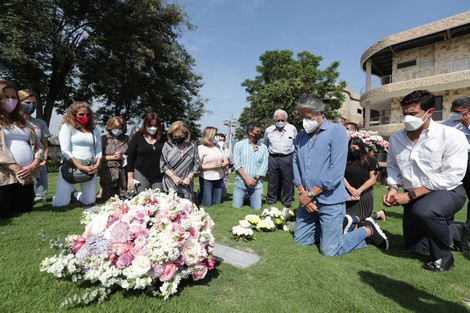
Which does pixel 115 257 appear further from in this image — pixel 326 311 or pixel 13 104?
pixel 13 104

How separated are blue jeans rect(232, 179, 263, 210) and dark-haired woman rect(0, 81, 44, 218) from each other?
12.1 feet

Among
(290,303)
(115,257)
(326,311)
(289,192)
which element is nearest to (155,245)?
(115,257)

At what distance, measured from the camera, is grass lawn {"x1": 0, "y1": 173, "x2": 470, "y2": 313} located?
220 centimetres

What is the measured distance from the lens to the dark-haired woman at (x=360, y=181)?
15.6 feet

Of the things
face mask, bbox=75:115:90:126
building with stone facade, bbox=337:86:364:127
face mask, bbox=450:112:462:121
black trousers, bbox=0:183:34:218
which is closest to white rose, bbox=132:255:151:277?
black trousers, bbox=0:183:34:218

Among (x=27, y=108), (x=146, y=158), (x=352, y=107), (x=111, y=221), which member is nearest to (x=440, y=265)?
(x=111, y=221)

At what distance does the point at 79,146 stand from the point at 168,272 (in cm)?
363

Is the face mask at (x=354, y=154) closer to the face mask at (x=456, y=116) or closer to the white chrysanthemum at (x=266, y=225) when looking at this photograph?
the face mask at (x=456, y=116)

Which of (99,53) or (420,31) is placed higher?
(420,31)

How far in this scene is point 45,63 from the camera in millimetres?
14719

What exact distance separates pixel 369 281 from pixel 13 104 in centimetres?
523

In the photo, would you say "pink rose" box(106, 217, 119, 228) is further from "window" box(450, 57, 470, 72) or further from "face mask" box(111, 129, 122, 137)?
"window" box(450, 57, 470, 72)

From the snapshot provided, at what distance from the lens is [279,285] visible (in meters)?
2.63

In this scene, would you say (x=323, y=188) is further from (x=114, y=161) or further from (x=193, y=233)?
(x=114, y=161)
